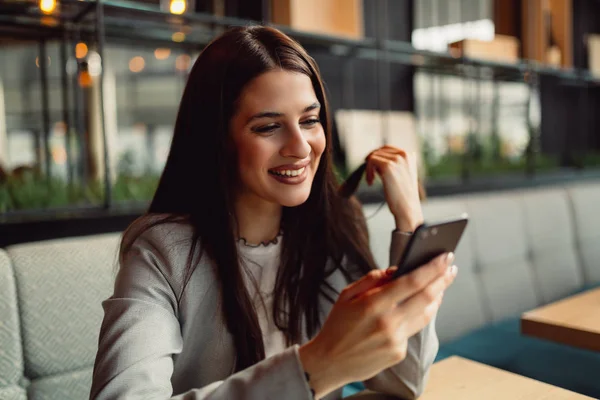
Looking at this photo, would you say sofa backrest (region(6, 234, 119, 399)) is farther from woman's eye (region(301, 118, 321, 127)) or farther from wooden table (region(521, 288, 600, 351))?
wooden table (region(521, 288, 600, 351))

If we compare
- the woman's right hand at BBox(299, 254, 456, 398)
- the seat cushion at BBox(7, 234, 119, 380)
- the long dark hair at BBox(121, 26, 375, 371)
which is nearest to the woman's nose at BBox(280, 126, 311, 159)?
the long dark hair at BBox(121, 26, 375, 371)

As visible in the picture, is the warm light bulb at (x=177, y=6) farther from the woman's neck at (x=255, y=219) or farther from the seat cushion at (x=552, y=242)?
the seat cushion at (x=552, y=242)

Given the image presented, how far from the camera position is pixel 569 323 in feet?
4.42

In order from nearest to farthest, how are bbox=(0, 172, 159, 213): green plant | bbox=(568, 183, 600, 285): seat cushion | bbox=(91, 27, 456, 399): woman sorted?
bbox=(91, 27, 456, 399): woman, bbox=(0, 172, 159, 213): green plant, bbox=(568, 183, 600, 285): seat cushion

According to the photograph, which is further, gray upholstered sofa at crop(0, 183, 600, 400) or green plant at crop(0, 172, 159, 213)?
green plant at crop(0, 172, 159, 213)

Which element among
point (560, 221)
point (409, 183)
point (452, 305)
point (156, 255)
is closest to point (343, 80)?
point (560, 221)

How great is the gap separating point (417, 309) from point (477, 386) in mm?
440

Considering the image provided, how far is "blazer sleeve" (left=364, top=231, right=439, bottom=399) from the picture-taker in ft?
3.45

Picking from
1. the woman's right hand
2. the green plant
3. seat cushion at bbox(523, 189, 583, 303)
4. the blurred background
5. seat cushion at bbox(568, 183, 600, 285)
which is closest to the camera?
the woman's right hand

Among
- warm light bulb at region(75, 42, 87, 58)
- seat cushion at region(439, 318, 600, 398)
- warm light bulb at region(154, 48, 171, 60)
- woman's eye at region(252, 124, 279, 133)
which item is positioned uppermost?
warm light bulb at region(154, 48, 171, 60)

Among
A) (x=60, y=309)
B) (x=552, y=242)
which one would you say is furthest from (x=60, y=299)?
(x=552, y=242)

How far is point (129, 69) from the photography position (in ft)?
31.1

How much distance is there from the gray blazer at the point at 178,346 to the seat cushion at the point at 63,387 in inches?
16.7

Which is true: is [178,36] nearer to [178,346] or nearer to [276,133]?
[276,133]
